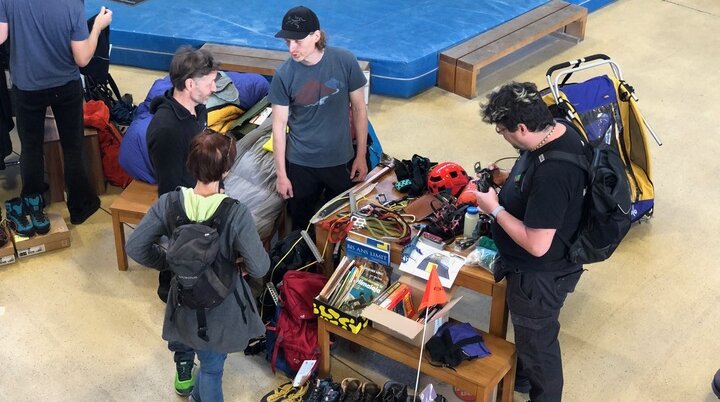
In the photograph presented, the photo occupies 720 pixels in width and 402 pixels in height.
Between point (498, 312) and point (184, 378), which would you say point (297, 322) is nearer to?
point (184, 378)

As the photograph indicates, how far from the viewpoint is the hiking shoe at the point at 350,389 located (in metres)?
3.94

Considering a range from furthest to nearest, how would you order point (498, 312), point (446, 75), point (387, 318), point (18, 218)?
point (446, 75)
point (18, 218)
point (498, 312)
point (387, 318)

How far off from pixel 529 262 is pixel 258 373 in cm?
151

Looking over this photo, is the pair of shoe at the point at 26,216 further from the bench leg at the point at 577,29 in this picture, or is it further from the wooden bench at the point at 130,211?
the bench leg at the point at 577,29

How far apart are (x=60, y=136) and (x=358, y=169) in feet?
6.13

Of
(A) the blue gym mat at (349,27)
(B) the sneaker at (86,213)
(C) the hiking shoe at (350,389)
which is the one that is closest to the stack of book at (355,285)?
(C) the hiking shoe at (350,389)

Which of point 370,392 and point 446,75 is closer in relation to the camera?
point 370,392

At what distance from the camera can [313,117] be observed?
14.2 ft

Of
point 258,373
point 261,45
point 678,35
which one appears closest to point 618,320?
point 258,373

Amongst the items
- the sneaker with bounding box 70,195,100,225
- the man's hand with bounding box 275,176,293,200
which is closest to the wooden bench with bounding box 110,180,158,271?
the sneaker with bounding box 70,195,100,225

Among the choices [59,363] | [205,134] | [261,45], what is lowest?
[59,363]

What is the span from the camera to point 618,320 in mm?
4531

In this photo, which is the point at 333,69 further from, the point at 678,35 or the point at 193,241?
the point at 678,35

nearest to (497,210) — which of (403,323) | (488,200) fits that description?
(488,200)
